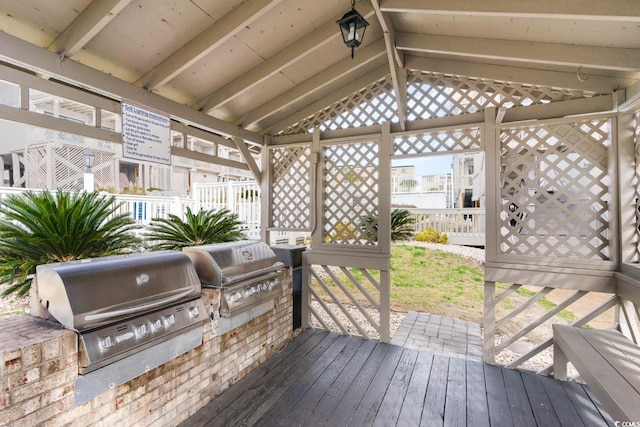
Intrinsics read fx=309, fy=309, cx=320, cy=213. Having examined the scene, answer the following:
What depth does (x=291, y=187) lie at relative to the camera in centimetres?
411

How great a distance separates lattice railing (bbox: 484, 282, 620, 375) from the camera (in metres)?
2.86

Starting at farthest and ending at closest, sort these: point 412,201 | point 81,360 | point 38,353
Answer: point 412,201
point 81,360
point 38,353

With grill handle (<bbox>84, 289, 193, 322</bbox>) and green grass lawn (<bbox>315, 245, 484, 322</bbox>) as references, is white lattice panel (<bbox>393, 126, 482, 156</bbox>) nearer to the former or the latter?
Answer: grill handle (<bbox>84, 289, 193, 322</bbox>)

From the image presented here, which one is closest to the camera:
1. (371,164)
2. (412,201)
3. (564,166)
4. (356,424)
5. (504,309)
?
(356,424)

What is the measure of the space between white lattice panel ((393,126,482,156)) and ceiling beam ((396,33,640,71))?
743mm

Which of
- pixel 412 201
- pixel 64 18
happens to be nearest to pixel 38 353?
pixel 64 18

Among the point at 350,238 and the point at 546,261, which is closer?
the point at 546,261

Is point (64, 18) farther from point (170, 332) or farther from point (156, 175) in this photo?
point (156, 175)

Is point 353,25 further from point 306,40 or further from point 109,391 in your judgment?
point 109,391

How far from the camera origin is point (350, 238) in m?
3.75

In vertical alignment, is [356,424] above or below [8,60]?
below

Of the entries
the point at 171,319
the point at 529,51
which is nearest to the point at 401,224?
the point at 529,51

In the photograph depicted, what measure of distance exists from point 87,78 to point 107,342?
190cm

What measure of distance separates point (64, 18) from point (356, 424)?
3.34 meters
